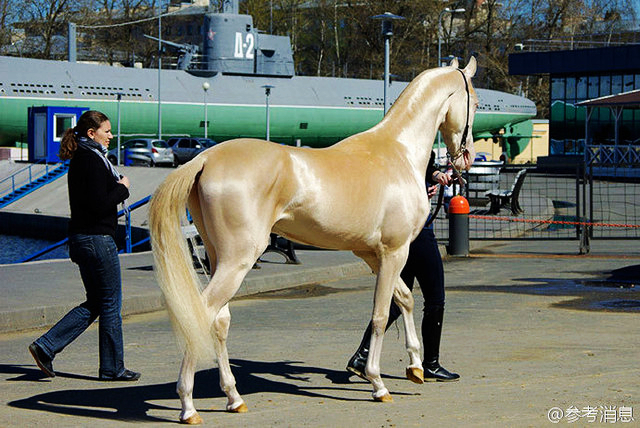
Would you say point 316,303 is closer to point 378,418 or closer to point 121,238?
point 378,418

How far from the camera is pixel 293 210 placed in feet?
22.4

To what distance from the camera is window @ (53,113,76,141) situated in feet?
146

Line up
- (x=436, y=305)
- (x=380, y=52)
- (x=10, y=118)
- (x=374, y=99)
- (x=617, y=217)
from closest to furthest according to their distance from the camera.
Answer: (x=436, y=305), (x=617, y=217), (x=10, y=118), (x=374, y=99), (x=380, y=52)

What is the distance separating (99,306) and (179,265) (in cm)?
183

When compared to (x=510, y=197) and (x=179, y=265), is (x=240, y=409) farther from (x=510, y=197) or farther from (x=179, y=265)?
(x=510, y=197)

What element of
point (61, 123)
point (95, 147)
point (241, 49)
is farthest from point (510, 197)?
point (241, 49)

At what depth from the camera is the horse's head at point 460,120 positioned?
26.2 ft

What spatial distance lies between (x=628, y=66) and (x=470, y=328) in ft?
165

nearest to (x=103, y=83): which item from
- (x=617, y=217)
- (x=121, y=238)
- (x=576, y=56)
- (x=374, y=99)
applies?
(x=374, y=99)

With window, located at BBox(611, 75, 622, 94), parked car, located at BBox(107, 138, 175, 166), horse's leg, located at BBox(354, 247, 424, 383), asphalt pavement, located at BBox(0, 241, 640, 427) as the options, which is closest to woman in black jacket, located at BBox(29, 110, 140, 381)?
asphalt pavement, located at BBox(0, 241, 640, 427)

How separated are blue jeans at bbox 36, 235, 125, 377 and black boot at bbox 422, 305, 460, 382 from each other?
96.6 inches

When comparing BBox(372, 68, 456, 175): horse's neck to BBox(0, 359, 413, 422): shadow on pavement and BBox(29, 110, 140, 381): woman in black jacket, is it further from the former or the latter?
BBox(29, 110, 140, 381): woman in black jacket

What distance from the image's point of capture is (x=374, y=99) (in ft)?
247

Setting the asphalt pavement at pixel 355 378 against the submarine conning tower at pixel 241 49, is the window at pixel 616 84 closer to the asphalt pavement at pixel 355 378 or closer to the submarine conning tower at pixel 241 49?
the submarine conning tower at pixel 241 49
